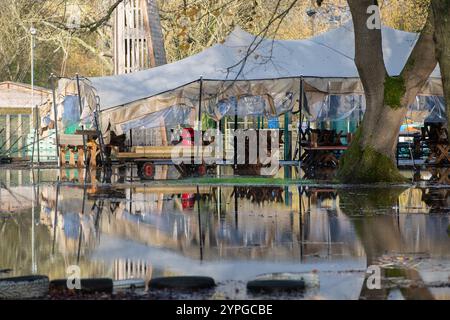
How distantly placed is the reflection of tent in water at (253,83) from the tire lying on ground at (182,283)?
23055 mm

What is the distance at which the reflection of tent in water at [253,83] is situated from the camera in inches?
1352

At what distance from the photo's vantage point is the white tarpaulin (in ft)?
113

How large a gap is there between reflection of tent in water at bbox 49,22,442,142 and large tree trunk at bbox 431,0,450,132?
17828 mm

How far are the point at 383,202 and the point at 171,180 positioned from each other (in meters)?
9.79

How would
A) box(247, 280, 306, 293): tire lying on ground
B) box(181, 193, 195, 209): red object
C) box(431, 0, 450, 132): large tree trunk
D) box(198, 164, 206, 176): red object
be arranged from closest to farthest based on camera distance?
box(247, 280, 306, 293): tire lying on ground, box(431, 0, 450, 132): large tree trunk, box(181, 193, 195, 209): red object, box(198, 164, 206, 176): red object

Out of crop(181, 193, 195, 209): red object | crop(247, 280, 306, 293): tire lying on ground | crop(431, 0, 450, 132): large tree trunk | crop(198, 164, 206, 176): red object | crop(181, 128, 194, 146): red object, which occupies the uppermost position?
crop(431, 0, 450, 132): large tree trunk

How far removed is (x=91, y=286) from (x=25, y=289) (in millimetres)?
639

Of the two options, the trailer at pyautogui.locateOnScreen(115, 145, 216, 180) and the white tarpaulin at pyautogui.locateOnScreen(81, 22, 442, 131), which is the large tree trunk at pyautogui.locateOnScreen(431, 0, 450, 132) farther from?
the white tarpaulin at pyautogui.locateOnScreen(81, 22, 442, 131)

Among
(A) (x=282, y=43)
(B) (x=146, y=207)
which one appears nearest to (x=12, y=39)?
(A) (x=282, y=43)

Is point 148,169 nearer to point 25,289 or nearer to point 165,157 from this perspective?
point 165,157

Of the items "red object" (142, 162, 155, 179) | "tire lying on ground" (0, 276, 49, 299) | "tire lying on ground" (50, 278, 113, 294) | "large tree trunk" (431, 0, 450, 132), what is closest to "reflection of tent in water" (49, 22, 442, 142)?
"red object" (142, 162, 155, 179)

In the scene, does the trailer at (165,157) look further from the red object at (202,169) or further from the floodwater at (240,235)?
the floodwater at (240,235)

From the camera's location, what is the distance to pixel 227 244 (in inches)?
571

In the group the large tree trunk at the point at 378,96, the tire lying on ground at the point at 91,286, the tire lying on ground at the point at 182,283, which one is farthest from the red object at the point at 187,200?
the tire lying on ground at the point at 91,286
